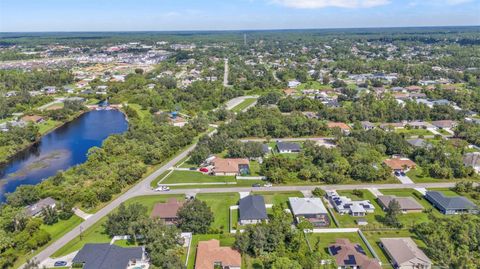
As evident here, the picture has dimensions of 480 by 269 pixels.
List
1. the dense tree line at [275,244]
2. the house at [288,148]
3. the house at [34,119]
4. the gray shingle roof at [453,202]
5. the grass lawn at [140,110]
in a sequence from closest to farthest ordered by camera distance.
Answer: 1. the dense tree line at [275,244]
2. the gray shingle roof at [453,202]
3. the house at [288,148]
4. the house at [34,119]
5. the grass lawn at [140,110]

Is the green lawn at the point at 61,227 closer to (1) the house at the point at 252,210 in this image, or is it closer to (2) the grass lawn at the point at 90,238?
(2) the grass lawn at the point at 90,238

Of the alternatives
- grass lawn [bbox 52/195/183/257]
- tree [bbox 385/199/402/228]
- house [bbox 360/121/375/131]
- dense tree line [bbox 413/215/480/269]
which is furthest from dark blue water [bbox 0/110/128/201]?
house [bbox 360/121/375/131]

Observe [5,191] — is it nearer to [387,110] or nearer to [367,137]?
[367,137]

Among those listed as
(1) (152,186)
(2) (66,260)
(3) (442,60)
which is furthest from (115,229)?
(3) (442,60)

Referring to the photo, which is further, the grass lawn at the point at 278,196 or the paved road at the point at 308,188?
the paved road at the point at 308,188

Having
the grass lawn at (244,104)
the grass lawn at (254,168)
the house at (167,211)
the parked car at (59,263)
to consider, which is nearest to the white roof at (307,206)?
the grass lawn at (254,168)

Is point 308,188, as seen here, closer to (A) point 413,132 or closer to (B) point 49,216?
(B) point 49,216

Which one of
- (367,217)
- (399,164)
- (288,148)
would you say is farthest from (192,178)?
(399,164)
